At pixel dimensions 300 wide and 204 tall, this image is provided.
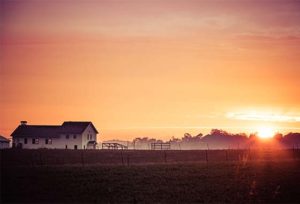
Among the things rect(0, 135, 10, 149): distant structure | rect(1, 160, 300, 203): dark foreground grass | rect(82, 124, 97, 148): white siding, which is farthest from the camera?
rect(0, 135, 10, 149): distant structure

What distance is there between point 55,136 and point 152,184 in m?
62.5

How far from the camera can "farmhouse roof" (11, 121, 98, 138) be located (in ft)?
306

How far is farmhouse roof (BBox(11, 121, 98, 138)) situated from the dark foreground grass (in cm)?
4999

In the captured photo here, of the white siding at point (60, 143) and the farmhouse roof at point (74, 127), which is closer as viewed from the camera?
the white siding at point (60, 143)

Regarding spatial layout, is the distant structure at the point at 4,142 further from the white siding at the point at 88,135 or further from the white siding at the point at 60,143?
the white siding at the point at 88,135

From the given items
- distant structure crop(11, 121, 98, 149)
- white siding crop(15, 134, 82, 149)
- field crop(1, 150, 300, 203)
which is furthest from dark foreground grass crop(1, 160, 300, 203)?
distant structure crop(11, 121, 98, 149)

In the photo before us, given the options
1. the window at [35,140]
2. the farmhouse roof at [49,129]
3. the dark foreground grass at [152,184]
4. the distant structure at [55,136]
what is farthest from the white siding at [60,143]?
the dark foreground grass at [152,184]

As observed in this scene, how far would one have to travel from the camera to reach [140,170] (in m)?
42.2

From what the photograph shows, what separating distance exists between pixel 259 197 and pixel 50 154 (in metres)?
42.6

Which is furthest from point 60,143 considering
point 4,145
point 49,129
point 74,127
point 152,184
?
point 152,184

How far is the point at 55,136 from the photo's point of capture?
304 feet

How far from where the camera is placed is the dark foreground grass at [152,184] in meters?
29.8

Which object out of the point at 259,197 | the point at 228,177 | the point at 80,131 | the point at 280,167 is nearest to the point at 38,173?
the point at 228,177

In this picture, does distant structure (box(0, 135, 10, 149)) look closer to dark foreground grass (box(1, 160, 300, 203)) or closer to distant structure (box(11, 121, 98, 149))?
distant structure (box(11, 121, 98, 149))
